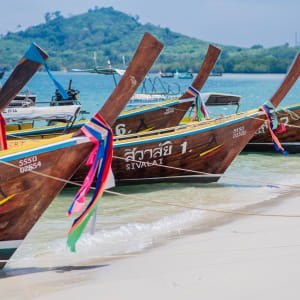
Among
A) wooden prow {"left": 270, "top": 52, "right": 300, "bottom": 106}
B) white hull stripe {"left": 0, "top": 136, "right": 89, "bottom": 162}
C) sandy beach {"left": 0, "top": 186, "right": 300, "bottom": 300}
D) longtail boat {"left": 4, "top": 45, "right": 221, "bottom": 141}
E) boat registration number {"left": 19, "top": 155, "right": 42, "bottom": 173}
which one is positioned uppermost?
wooden prow {"left": 270, "top": 52, "right": 300, "bottom": 106}

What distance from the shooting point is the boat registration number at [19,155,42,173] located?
498cm

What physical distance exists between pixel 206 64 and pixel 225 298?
380 inches

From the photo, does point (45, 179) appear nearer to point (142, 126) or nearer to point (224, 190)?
point (224, 190)

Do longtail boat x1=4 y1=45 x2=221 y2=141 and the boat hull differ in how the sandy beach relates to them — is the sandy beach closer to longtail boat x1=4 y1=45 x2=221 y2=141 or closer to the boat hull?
the boat hull

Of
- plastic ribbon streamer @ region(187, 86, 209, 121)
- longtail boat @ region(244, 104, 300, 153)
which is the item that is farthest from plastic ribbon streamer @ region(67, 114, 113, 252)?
Result: longtail boat @ region(244, 104, 300, 153)

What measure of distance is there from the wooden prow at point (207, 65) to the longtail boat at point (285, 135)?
2741mm

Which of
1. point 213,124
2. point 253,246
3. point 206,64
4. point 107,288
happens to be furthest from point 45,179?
point 206,64

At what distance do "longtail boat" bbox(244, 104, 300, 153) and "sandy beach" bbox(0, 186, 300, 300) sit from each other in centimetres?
856

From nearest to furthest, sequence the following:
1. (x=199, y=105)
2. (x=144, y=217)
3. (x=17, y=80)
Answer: (x=17, y=80)
(x=144, y=217)
(x=199, y=105)

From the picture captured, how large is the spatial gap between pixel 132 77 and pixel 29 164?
1.41m

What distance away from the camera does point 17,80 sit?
6684 mm

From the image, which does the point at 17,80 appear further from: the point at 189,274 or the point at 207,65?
the point at 207,65

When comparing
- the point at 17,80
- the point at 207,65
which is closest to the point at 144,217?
the point at 17,80

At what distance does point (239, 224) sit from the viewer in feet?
24.1
